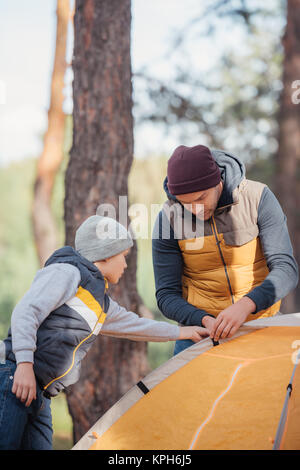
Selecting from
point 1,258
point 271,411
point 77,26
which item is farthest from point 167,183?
point 1,258

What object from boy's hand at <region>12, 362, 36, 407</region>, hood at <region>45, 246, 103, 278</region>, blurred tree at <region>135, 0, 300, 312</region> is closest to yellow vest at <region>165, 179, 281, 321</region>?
hood at <region>45, 246, 103, 278</region>

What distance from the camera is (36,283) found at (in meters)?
1.81

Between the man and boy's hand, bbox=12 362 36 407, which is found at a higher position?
the man

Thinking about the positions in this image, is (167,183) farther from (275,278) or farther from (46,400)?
(46,400)

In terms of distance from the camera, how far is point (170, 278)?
2.31 metres

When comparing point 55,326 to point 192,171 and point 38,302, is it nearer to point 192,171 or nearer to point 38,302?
point 38,302

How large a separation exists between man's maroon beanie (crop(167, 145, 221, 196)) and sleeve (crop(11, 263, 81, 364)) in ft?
1.79

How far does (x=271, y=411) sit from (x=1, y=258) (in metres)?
13.0

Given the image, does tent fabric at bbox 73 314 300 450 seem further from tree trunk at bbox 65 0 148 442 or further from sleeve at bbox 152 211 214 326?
tree trunk at bbox 65 0 148 442

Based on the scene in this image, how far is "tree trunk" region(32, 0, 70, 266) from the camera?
693 cm

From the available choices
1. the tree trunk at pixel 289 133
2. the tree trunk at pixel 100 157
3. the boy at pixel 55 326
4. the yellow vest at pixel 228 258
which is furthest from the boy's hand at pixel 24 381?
the tree trunk at pixel 289 133

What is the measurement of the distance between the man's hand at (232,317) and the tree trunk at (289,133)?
5.81 meters

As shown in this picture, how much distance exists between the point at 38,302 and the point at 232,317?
0.83 m

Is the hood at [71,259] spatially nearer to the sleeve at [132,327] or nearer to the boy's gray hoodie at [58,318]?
the boy's gray hoodie at [58,318]
